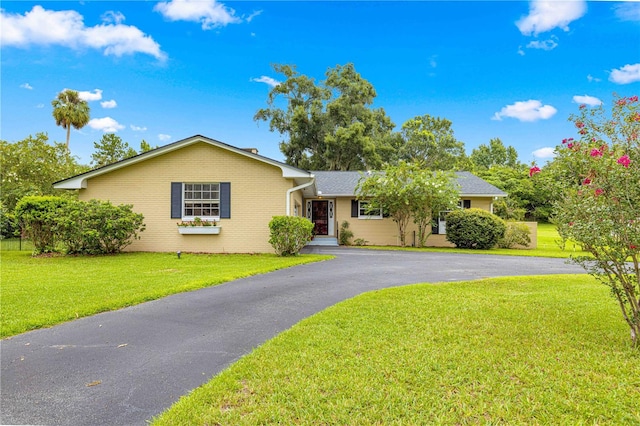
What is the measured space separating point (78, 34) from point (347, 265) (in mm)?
14139

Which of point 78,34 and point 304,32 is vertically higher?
point 304,32

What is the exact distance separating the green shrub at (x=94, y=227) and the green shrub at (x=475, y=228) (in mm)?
13771

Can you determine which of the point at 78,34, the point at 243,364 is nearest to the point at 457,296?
the point at 243,364

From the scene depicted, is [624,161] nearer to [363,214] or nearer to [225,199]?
[225,199]

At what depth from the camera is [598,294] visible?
650cm

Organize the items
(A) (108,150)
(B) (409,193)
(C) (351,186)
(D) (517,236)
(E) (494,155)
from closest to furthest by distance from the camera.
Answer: (B) (409,193) < (D) (517,236) < (C) (351,186) < (A) (108,150) < (E) (494,155)

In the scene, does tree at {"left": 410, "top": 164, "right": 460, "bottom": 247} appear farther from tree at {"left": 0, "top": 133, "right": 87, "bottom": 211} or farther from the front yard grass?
tree at {"left": 0, "top": 133, "right": 87, "bottom": 211}

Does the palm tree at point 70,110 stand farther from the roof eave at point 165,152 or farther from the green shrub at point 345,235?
the green shrub at point 345,235

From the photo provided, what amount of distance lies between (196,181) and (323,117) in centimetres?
2135

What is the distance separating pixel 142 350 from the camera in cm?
391

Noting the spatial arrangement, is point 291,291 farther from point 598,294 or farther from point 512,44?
point 512,44

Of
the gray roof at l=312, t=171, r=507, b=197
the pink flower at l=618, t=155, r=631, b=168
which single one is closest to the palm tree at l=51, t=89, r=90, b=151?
the gray roof at l=312, t=171, r=507, b=197

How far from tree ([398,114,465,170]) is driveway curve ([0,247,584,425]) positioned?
30.2m

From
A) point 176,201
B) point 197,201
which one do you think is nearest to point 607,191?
point 197,201
